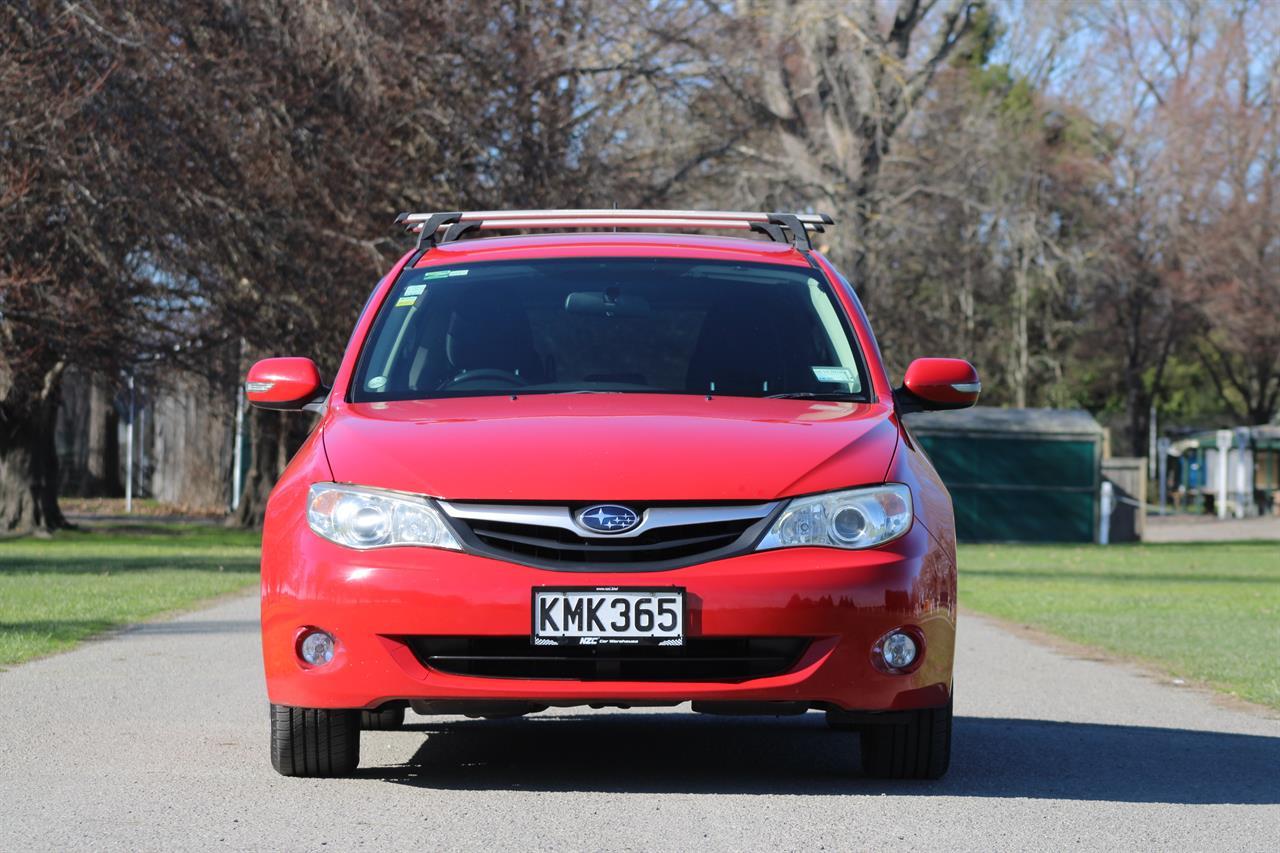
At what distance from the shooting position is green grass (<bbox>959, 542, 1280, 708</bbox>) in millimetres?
13000

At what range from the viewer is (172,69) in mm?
25312

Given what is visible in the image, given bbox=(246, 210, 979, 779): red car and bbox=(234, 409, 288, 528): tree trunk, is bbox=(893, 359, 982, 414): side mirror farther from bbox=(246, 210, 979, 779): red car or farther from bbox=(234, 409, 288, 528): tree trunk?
bbox=(234, 409, 288, 528): tree trunk

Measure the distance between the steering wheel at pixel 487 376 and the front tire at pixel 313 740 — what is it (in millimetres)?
1232

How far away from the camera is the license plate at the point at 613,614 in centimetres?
604

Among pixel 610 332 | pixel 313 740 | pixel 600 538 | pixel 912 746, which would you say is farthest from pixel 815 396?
pixel 313 740

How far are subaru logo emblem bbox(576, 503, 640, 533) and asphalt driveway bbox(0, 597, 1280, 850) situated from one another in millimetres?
829

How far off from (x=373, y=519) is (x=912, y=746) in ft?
6.28

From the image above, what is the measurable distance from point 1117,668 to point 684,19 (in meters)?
20.6

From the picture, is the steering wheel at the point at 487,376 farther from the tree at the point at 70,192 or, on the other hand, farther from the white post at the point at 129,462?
the white post at the point at 129,462

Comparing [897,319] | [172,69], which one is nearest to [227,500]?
[897,319]

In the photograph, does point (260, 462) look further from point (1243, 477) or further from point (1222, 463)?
point (1243, 477)

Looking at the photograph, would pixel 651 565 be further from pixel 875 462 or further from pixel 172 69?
pixel 172 69

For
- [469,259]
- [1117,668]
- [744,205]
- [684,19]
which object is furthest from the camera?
[744,205]

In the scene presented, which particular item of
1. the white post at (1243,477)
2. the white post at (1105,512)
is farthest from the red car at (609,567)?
the white post at (1243,477)
